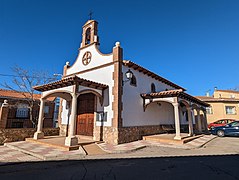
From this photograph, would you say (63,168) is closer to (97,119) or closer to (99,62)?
(97,119)

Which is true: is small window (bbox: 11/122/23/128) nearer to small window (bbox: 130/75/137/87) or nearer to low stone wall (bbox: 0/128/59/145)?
low stone wall (bbox: 0/128/59/145)

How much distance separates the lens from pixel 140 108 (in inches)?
423

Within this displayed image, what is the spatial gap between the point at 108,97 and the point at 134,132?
2.90 meters

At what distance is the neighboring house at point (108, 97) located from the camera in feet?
28.0

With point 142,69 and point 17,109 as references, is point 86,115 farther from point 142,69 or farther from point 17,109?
point 17,109

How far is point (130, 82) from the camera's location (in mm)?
10180

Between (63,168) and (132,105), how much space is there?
19.8 feet

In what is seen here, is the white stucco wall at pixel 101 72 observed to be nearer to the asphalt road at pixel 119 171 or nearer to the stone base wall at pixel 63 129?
the stone base wall at pixel 63 129

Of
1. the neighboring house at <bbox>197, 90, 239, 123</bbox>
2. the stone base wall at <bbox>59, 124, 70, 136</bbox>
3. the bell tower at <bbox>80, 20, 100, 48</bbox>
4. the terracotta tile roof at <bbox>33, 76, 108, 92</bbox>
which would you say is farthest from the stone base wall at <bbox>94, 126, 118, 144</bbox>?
the neighboring house at <bbox>197, 90, 239, 123</bbox>

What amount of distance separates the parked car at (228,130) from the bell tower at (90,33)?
1342 centimetres

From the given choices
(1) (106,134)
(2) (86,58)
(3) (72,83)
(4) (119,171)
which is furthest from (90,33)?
(4) (119,171)

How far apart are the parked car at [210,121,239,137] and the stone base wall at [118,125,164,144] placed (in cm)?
642

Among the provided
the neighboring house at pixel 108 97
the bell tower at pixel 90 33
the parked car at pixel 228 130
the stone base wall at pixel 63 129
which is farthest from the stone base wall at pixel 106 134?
the parked car at pixel 228 130

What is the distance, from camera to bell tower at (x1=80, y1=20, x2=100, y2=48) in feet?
37.0
